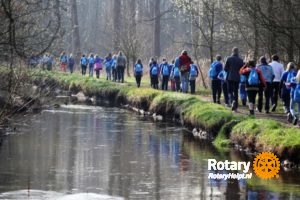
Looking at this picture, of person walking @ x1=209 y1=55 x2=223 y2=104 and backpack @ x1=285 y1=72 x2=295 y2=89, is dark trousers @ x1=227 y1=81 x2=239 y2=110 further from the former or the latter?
backpack @ x1=285 y1=72 x2=295 y2=89

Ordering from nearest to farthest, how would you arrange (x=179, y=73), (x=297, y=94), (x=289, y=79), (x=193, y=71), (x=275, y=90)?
(x=297, y=94)
(x=289, y=79)
(x=275, y=90)
(x=193, y=71)
(x=179, y=73)

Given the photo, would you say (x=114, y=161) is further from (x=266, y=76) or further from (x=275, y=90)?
(x=275, y=90)

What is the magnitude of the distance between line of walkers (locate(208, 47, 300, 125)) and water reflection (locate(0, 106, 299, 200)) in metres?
2.32

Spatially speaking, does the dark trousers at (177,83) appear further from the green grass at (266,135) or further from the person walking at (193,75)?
the green grass at (266,135)

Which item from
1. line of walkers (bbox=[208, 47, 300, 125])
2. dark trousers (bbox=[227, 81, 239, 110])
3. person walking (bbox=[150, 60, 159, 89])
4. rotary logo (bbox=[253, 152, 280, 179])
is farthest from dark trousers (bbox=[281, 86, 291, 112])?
person walking (bbox=[150, 60, 159, 89])

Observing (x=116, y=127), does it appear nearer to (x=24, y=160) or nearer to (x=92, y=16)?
(x=24, y=160)

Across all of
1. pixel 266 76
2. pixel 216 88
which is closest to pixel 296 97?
pixel 266 76

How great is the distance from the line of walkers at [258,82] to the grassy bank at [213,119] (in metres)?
0.86

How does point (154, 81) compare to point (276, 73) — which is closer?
point (276, 73)

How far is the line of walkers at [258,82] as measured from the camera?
20.5 metres

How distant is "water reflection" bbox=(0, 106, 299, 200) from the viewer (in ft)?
45.4

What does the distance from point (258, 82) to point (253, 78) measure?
7.6 inches

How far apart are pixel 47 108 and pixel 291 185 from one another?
64.0 feet

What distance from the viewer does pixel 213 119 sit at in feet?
69.8
